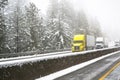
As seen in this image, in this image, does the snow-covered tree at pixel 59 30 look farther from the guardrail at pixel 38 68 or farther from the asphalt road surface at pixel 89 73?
the asphalt road surface at pixel 89 73

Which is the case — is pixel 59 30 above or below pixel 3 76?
above

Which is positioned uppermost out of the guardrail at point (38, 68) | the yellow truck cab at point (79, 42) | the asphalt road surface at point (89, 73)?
the yellow truck cab at point (79, 42)

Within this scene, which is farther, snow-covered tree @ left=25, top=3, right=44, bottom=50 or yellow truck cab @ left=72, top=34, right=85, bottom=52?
snow-covered tree @ left=25, top=3, right=44, bottom=50

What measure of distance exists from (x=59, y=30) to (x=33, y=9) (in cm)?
800

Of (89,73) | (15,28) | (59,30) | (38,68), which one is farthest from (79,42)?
(38,68)

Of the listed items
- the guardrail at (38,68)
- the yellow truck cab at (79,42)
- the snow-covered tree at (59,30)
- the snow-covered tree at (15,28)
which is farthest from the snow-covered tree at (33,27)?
the guardrail at (38,68)

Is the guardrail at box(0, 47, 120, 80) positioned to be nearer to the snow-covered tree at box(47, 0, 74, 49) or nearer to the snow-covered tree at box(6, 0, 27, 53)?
the snow-covered tree at box(6, 0, 27, 53)

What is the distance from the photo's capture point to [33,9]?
4791 centimetres

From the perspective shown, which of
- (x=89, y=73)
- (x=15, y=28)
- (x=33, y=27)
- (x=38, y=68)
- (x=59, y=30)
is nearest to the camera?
(x=38, y=68)

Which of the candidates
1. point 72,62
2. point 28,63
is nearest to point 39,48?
point 72,62

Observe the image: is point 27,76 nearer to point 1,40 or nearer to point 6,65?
point 6,65

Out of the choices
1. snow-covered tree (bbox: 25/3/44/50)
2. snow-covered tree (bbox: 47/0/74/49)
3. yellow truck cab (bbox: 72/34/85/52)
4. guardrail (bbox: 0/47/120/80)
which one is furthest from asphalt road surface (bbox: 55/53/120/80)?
snow-covered tree (bbox: 47/0/74/49)

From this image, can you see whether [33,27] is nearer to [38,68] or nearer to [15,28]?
[15,28]

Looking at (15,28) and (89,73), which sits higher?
(15,28)
